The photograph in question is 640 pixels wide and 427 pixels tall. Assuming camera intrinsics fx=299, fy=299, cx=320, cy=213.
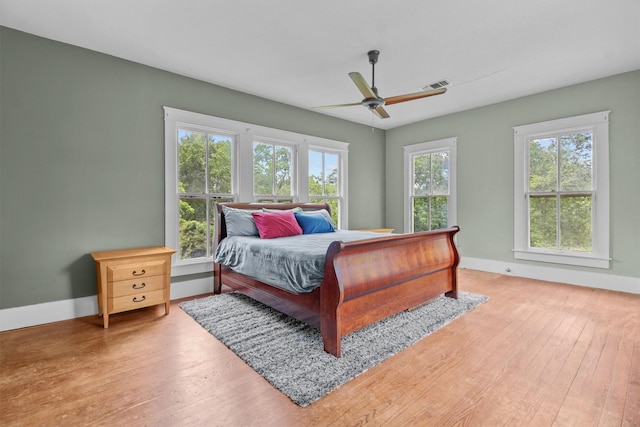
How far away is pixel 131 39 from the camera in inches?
113

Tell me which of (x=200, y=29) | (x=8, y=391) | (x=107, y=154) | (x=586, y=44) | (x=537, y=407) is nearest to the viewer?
(x=537, y=407)

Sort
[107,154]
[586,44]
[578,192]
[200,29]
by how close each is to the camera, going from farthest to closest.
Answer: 1. [578,192]
2. [107,154]
3. [586,44]
4. [200,29]

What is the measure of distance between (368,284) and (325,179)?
3.20m

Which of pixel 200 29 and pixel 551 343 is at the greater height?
pixel 200 29

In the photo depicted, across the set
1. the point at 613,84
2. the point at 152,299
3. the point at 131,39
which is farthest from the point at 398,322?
the point at 613,84

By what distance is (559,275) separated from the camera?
417 centimetres

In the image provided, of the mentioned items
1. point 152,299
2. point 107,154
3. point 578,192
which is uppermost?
point 107,154

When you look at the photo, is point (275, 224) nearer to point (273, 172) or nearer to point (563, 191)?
point (273, 172)

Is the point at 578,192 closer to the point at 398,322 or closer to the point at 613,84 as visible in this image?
the point at 613,84

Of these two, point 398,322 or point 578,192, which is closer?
point 398,322

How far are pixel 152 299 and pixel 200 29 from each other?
2.61 meters

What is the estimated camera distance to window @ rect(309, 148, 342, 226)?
5.13 meters

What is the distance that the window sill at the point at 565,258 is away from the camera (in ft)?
12.6

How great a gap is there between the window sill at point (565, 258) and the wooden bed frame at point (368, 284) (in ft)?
5.96
